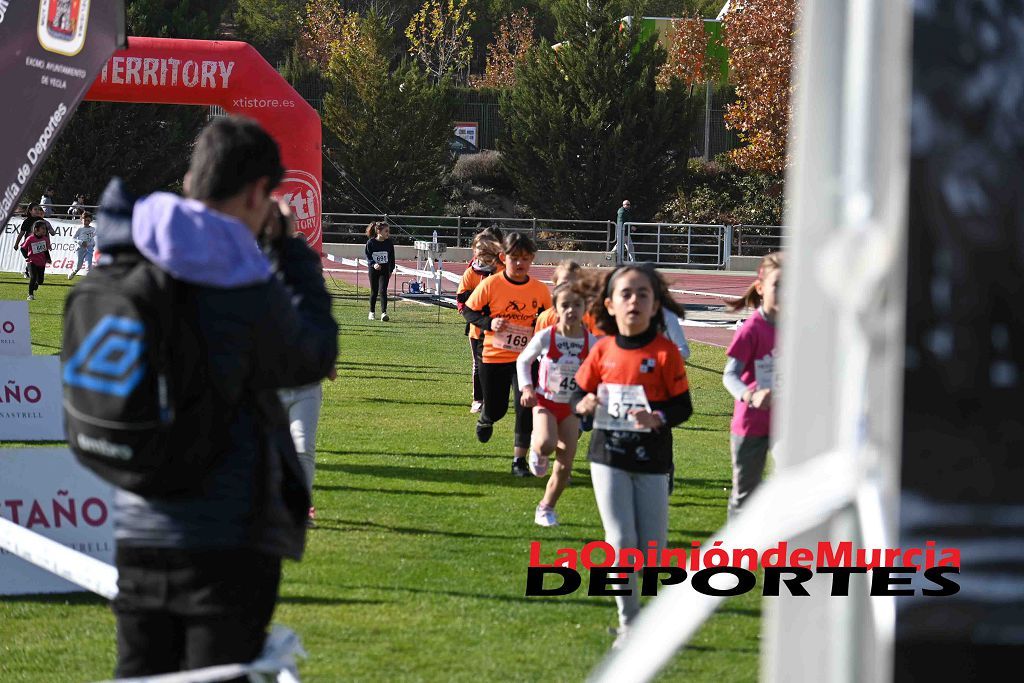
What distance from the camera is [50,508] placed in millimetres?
6816

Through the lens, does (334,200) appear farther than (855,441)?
Yes

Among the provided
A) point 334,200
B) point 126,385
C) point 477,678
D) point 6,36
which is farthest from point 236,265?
point 334,200

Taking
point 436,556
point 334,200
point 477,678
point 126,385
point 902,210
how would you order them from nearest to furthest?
point 902,210 < point 126,385 < point 477,678 < point 436,556 < point 334,200

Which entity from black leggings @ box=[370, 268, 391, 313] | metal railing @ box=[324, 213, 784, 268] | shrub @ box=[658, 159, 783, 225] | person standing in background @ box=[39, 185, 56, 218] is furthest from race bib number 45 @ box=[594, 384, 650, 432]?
shrub @ box=[658, 159, 783, 225]

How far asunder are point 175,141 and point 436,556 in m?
40.5

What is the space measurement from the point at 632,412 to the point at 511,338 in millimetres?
5224

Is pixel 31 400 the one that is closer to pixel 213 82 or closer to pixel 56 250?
pixel 213 82

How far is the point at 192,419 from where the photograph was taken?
2.92m

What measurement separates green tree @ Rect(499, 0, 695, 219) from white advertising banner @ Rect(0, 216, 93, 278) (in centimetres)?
1571

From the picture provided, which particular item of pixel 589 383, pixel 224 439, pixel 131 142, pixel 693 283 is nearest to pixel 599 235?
pixel 693 283

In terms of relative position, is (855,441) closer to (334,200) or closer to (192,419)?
(192,419)

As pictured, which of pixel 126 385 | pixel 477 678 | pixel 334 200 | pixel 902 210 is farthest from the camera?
pixel 334 200

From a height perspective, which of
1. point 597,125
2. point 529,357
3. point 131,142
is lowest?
point 529,357

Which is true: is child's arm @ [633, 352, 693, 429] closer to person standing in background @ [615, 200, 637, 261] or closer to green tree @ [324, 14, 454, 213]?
person standing in background @ [615, 200, 637, 261]
